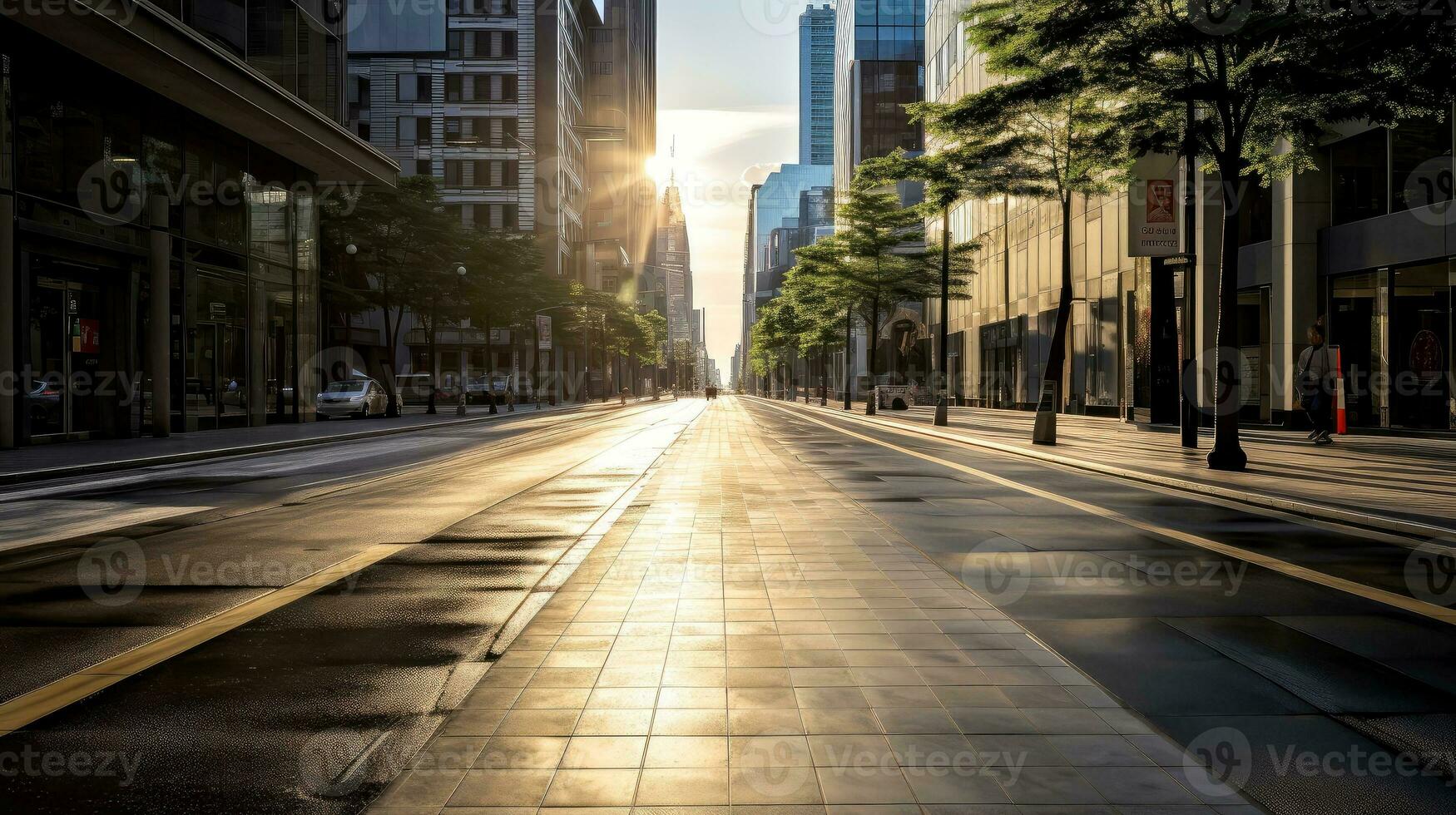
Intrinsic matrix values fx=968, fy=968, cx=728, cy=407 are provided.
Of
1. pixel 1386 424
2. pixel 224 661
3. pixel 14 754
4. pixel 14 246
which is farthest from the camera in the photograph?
pixel 1386 424

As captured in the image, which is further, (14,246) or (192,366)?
(192,366)

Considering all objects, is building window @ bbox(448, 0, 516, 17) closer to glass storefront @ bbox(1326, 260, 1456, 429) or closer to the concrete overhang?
the concrete overhang

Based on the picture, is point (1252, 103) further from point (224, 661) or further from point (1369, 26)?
point (224, 661)

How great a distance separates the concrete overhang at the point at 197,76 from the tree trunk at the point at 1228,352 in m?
20.8

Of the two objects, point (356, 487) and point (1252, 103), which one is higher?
point (1252, 103)

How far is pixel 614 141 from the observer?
126 m

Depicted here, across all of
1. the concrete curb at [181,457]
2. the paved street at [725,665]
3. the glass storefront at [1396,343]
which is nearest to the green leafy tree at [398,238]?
the concrete curb at [181,457]

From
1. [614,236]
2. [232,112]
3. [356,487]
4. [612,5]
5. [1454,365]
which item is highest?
[612,5]

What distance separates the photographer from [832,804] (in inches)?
127

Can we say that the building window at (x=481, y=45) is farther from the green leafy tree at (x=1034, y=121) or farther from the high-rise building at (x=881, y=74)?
the green leafy tree at (x=1034, y=121)

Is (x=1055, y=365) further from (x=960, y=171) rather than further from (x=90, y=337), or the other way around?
(x=90, y=337)

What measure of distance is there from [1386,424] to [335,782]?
85.0 ft

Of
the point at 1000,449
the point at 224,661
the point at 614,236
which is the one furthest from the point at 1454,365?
the point at 614,236

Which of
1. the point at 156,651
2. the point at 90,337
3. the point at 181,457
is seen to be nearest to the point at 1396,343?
the point at 156,651
